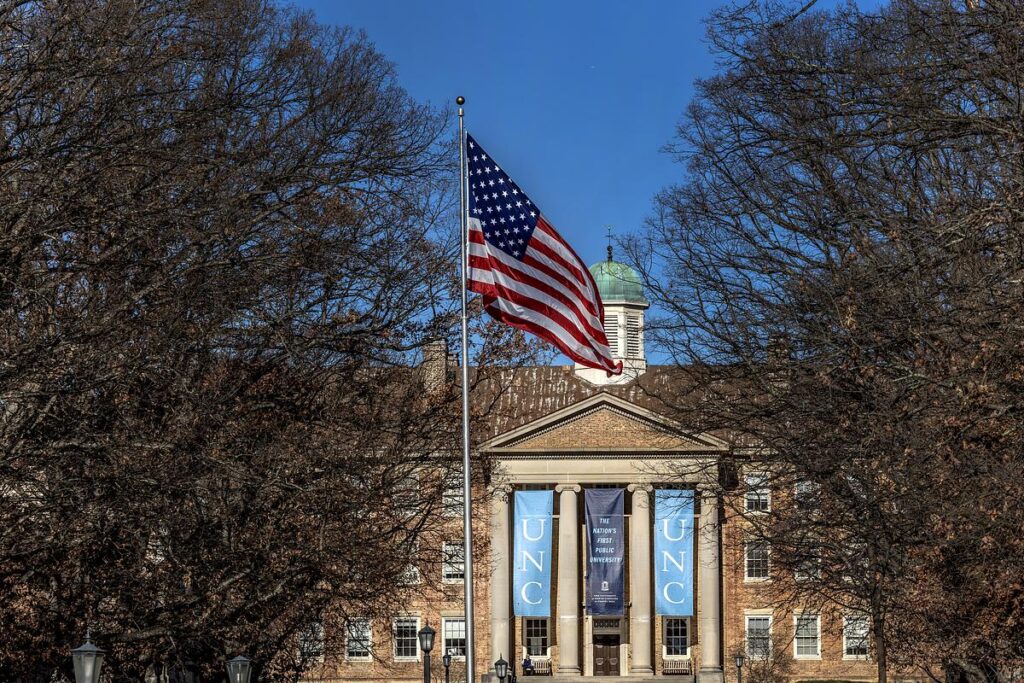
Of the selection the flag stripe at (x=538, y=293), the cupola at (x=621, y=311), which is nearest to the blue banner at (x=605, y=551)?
the cupola at (x=621, y=311)

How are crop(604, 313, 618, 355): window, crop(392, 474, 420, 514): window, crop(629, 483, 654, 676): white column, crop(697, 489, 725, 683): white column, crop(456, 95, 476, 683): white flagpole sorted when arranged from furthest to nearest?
crop(604, 313, 618, 355): window < crop(629, 483, 654, 676): white column < crop(697, 489, 725, 683): white column < crop(392, 474, 420, 514): window < crop(456, 95, 476, 683): white flagpole

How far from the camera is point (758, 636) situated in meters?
73.7

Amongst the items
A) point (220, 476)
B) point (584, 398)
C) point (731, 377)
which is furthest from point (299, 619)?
point (584, 398)

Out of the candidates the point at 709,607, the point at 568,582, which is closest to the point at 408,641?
the point at 568,582

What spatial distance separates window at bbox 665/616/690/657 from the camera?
7800 cm

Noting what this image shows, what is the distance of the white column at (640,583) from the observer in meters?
74.8

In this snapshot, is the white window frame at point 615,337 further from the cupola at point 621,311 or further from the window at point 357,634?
the window at point 357,634

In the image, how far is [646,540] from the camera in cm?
7681

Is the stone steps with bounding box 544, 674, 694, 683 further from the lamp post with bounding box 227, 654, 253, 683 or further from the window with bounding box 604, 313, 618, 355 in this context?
the lamp post with bounding box 227, 654, 253, 683

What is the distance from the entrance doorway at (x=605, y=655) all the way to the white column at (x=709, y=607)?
4.29m

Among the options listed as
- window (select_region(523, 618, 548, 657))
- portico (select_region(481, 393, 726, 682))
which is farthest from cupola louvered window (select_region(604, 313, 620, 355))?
window (select_region(523, 618, 548, 657))

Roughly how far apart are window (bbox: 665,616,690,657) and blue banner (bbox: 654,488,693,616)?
10865 mm

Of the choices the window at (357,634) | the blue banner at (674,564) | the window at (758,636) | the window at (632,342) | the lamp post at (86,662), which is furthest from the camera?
the window at (632,342)

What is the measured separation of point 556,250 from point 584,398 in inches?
2211
